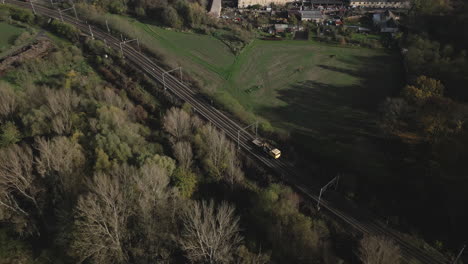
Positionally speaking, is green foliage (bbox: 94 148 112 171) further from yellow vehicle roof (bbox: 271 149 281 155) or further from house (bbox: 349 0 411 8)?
house (bbox: 349 0 411 8)

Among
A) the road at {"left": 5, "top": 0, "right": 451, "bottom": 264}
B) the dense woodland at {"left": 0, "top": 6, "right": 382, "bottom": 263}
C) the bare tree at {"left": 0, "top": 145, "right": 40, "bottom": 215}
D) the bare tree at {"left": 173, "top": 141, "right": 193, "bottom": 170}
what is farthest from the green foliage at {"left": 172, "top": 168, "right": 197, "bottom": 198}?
the bare tree at {"left": 0, "top": 145, "right": 40, "bottom": 215}

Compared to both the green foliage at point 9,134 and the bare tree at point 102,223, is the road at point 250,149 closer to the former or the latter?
the bare tree at point 102,223

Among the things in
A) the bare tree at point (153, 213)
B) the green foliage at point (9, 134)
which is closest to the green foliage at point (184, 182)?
the bare tree at point (153, 213)

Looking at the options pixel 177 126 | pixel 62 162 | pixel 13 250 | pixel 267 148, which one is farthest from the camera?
pixel 267 148

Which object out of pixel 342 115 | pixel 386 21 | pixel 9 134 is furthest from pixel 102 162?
pixel 386 21

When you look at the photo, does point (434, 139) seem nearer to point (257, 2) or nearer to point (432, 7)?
point (432, 7)
